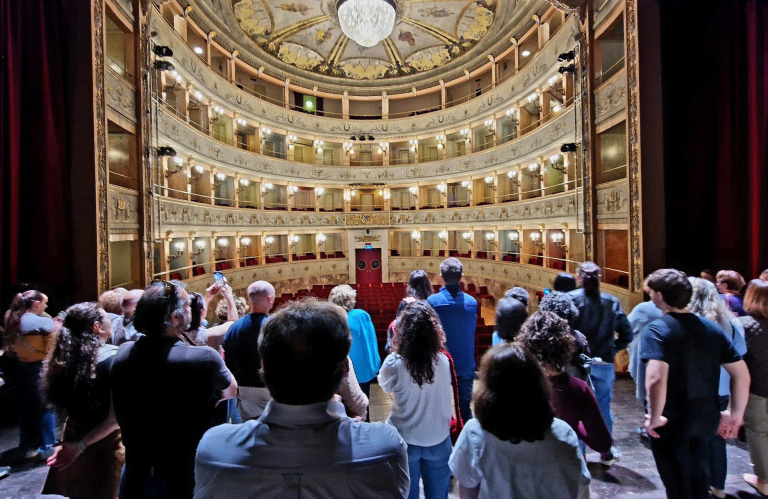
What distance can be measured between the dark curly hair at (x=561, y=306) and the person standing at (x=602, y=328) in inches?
32.9

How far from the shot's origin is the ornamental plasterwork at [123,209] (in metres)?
7.59

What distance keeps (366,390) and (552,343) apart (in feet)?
8.26

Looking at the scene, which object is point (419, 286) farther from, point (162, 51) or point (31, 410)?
point (162, 51)

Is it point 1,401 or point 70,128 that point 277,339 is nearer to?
point 1,401

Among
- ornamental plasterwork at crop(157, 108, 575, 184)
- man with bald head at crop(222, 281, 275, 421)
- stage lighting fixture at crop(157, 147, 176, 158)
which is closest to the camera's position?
man with bald head at crop(222, 281, 275, 421)

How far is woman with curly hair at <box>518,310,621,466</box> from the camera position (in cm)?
201

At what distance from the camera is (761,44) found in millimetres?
5410

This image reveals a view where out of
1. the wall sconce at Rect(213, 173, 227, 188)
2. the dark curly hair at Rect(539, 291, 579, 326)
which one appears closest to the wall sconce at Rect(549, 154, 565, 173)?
the dark curly hair at Rect(539, 291, 579, 326)

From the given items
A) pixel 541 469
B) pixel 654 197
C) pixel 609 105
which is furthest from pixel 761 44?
pixel 541 469

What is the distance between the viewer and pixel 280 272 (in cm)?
1870

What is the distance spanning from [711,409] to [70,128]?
9219mm

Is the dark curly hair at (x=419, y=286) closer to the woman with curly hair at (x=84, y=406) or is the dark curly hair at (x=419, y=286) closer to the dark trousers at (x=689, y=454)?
the dark trousers at (x=689, y=454)

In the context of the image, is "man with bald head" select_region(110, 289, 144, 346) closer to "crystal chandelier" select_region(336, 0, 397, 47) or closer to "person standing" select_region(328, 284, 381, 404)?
"person standing" select_region(328, 284, 381, 404)

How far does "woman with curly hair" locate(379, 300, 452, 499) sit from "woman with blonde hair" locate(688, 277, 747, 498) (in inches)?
85.1
